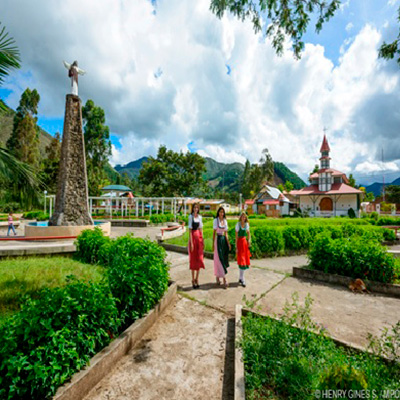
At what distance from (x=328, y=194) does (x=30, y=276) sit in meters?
36.6

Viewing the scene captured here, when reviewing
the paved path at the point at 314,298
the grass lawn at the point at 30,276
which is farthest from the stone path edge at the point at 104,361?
the paved path at the point at 314,298

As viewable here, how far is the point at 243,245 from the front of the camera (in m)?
5.32

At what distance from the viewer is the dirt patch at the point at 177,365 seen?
7.30ft

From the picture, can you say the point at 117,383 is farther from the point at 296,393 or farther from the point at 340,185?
the point at 340,185

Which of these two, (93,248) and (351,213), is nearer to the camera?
(93,248)

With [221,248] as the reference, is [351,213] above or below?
above

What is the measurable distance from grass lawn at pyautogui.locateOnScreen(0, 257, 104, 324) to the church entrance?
35.6m

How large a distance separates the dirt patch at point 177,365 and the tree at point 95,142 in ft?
111

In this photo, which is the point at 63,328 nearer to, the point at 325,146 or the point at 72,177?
the point at 72,177

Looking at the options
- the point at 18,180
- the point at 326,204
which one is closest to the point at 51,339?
the point at 18,180

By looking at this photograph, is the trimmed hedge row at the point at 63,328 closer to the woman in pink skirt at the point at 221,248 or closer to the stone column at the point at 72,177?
the woman in pink skirt at the point at 221,248

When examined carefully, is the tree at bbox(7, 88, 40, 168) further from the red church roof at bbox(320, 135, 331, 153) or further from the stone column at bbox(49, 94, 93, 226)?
the red church roof at bbox(320, 135, 331, 153)

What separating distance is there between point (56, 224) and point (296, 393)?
420 inches

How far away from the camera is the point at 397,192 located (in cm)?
5734
